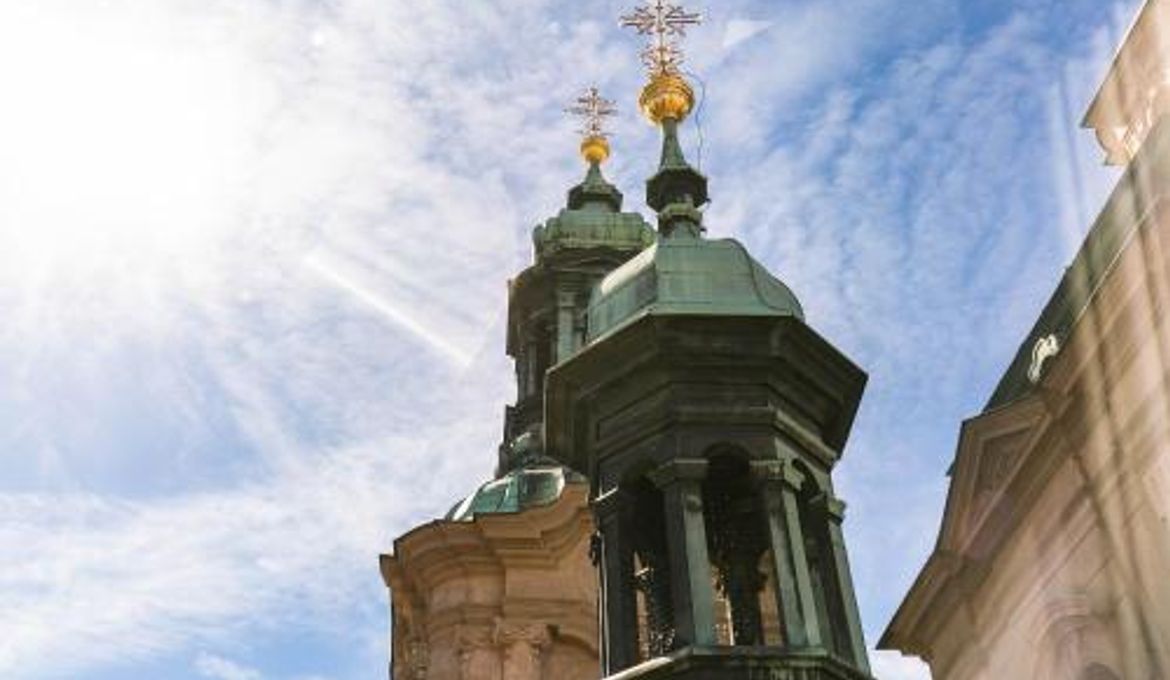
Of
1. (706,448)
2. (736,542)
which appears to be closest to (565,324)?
(736,542)

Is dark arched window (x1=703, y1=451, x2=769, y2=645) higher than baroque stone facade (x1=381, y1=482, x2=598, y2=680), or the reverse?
baroque stone facade (x1=381, y1=482, x2=598, y2=680)

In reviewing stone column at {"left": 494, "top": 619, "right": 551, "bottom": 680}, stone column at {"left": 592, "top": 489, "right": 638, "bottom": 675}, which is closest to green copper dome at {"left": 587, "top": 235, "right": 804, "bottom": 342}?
stone column at {"left": 592, "top": 489, "right": 638, "bottom": 675}

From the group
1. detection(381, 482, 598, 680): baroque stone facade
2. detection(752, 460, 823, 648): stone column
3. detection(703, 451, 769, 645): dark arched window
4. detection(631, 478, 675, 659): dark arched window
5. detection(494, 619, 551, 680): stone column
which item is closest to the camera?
detection(752, 460, 823, 648): stone column

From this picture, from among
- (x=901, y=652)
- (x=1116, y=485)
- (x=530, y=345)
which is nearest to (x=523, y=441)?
(x=530, y=345)

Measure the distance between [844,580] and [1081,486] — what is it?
20.6ft

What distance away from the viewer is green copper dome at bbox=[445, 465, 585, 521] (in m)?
18.4

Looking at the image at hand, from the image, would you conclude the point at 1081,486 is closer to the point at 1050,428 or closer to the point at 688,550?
the point at 1050,428

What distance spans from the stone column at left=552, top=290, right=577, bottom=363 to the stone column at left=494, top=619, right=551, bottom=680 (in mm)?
4669

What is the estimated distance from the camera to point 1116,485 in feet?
38.9

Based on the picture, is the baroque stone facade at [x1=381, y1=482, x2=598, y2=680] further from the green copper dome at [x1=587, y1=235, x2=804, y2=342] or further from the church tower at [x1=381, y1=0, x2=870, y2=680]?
the green copper dome at [x1=587, y1=235, x2=804, y2=342]

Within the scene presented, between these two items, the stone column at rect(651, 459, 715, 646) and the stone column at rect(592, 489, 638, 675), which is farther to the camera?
the stone column at rect(592, 489, 638, 675)

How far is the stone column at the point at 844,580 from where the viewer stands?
6.66m

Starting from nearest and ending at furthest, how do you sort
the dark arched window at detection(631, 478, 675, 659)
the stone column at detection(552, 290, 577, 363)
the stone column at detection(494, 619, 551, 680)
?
1. the dark arched window at detection(631, 478, 675, 659)
2. the stone column at detection(494, 619, 551, 680)
3. the stone column at detection(552, 290, 577, 363)

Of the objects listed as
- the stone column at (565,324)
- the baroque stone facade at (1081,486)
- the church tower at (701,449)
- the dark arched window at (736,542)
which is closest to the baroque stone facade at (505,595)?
the stone column at (565,324)
